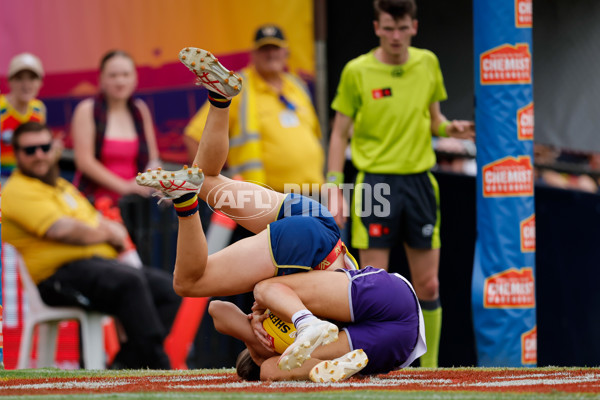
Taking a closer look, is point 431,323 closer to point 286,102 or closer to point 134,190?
point 286,102

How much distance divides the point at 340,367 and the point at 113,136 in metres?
3.80

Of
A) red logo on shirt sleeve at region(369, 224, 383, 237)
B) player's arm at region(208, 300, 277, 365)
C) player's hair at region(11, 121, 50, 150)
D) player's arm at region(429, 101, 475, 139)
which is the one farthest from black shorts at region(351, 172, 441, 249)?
player's hair at region(11, 121, 50, 150)

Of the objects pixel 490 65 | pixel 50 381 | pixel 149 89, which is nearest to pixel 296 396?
pixel 50 381

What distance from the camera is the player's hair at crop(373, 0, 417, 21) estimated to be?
6.34 metres

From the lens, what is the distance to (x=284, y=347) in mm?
4316

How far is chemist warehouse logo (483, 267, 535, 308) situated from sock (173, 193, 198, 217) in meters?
2.52

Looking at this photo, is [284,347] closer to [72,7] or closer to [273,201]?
[273,201]

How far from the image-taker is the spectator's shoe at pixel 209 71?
461 centimetres

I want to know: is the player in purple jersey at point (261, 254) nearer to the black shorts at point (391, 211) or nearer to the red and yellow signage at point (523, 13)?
the black shorts at point (391, 211)

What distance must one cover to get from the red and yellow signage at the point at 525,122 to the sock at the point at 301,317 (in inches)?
103

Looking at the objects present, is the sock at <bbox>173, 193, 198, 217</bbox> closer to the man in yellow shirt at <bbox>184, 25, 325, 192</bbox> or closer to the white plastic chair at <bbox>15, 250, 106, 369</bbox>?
the white plastic chair at <bbox>15, 250, 106, 369</bbox>

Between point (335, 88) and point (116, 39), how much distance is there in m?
1.77

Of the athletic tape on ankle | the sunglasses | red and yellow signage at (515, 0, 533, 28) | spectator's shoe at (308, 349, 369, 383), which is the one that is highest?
red and yellow signage at (515, 0, 533, 28)

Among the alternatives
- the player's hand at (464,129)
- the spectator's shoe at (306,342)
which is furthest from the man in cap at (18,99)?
the spectator's shoe at (306,342)
